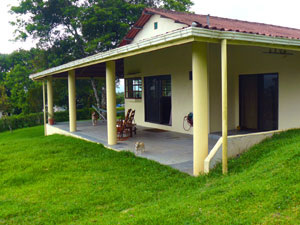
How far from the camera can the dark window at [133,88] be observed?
42.0 ft

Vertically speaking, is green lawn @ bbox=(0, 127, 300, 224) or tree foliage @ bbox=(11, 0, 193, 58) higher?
tree foliage @ bbox=(11, 0, 193, 58)

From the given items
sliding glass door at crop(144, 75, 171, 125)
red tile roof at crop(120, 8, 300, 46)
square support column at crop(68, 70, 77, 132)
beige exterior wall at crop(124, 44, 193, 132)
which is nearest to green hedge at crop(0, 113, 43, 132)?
square support column at crop(68, 70, 77, 132)

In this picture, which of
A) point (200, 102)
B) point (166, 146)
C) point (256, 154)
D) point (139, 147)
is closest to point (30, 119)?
point (166, 146)

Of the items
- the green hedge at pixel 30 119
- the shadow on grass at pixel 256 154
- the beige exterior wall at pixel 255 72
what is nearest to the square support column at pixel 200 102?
the shadow on grass at pixel 256 154

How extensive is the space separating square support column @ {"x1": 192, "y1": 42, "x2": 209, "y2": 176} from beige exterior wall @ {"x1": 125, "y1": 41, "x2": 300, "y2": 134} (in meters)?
3.81

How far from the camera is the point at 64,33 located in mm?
22391

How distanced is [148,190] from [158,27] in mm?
8272

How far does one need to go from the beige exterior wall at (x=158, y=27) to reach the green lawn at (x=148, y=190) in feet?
19.2

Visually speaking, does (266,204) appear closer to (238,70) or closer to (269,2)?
(238,70)

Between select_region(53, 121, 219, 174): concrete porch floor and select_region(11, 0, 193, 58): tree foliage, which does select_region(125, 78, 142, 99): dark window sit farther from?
select_region(11, 0, 193, 58): tree foliage

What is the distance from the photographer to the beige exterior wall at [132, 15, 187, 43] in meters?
10.9

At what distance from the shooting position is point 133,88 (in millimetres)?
13273

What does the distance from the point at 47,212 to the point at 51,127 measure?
32.4 ft

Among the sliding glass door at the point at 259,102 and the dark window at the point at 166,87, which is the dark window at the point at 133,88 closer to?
the dark window at the point at 166,87
